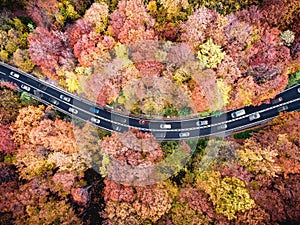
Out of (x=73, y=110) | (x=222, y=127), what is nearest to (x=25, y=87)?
(x=73, y=110)

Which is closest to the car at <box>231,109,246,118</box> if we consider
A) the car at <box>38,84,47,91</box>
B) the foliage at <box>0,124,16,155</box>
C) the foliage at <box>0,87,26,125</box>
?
the car at <box>38,84,47,91</box>

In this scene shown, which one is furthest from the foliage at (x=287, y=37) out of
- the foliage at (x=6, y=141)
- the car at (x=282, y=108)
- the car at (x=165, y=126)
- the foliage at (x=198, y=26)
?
the foliage at (x=6, y=141)

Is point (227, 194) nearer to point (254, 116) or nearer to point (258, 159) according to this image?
point (258, 159)

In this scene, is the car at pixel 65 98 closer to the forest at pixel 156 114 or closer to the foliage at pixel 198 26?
the forest at pixel 156 114

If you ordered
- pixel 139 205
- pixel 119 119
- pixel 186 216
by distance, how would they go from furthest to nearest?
pixel 119 119 < pixel 139 205 < pixel 186 216

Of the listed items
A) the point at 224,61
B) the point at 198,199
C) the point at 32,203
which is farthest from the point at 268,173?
the point at 32,203

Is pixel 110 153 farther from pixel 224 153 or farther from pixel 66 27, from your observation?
pixel 66 27

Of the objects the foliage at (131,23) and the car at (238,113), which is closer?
the foliage at (131,23)

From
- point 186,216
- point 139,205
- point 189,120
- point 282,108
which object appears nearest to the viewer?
point 186,216

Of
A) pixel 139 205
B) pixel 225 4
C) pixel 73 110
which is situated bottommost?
pixel 139 205
